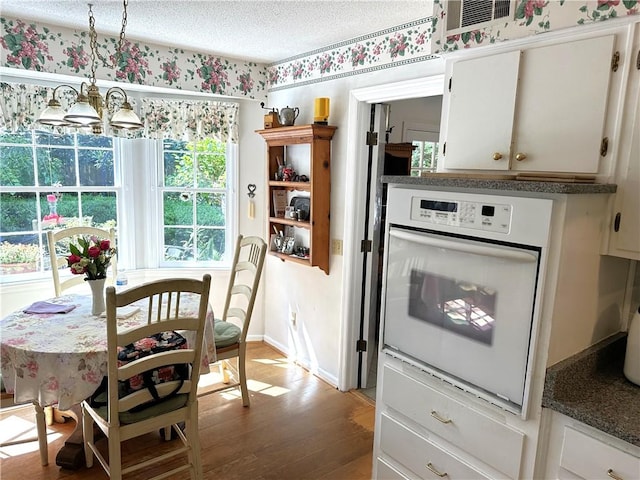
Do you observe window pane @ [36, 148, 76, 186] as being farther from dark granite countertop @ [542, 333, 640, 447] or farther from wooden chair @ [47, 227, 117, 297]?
dark granite countertop @ [542, 333, 640, 447]

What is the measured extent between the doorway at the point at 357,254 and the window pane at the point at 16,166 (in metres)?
2.38

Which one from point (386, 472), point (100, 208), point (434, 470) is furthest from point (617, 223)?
point (100, 208)

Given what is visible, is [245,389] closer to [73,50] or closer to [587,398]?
A: [587,398]

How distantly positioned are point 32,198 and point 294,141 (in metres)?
2.03

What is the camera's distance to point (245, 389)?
3.01 meters

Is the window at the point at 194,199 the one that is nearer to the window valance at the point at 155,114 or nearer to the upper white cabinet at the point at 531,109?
the window valance at the point at 155,114

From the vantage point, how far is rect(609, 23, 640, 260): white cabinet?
1363mm

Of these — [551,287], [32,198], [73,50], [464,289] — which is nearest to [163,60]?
[73,50]

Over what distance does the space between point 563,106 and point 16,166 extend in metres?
3.53

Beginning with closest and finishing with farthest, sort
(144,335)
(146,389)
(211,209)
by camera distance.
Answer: (144,335)
(146,389)
(211,209)

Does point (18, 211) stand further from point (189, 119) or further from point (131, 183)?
point (189, 119)

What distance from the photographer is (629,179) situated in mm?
1405

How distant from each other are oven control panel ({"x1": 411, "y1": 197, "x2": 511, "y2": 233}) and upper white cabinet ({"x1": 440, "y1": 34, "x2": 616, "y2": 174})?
31 centimetres

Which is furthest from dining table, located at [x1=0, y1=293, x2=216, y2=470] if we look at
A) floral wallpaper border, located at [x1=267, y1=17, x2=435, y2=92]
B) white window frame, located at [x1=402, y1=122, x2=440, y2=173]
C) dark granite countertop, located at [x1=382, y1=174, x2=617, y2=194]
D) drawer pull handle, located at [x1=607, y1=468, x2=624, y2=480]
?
white window frame, located at [x1=402, y1=122, x2=440, y2=173]
